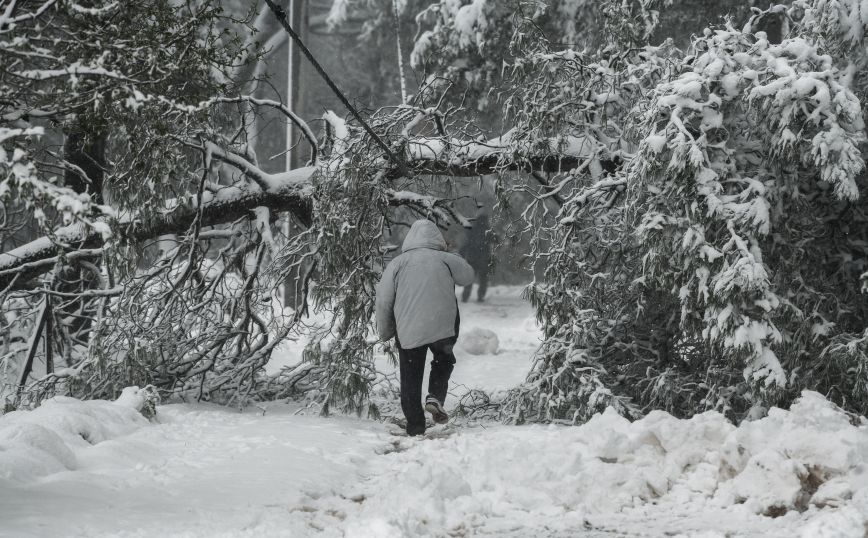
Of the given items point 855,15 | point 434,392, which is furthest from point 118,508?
point 855,15

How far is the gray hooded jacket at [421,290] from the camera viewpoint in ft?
18.9

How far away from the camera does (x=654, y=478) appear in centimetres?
373

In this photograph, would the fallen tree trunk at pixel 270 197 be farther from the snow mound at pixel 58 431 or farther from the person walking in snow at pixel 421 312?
the snow mound at pixel 58 431

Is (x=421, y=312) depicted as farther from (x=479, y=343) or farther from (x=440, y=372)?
(x=479, y=343)

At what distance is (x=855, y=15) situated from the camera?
579 centimetres

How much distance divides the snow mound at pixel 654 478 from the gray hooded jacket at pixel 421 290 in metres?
1.41

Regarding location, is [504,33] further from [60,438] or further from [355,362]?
[60,438]

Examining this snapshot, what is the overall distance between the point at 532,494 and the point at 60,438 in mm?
2364

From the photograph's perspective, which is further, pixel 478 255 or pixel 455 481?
pixel 478 255

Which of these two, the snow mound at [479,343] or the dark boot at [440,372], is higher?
the dark boot at [440,372]

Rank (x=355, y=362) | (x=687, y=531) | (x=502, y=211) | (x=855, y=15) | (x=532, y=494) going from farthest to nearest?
(x=502, y=211) → (x=355, y=362) → (x=855, y=15) → (x=532, y=494) → (x=687, y=531)

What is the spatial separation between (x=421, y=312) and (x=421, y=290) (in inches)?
6.4

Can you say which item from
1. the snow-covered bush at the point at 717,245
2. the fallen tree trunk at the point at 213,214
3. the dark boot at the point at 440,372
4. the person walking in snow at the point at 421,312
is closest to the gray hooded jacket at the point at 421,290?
the person walking in snow at the point at 421,312

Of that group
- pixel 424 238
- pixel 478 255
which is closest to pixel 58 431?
pixel 424 238
